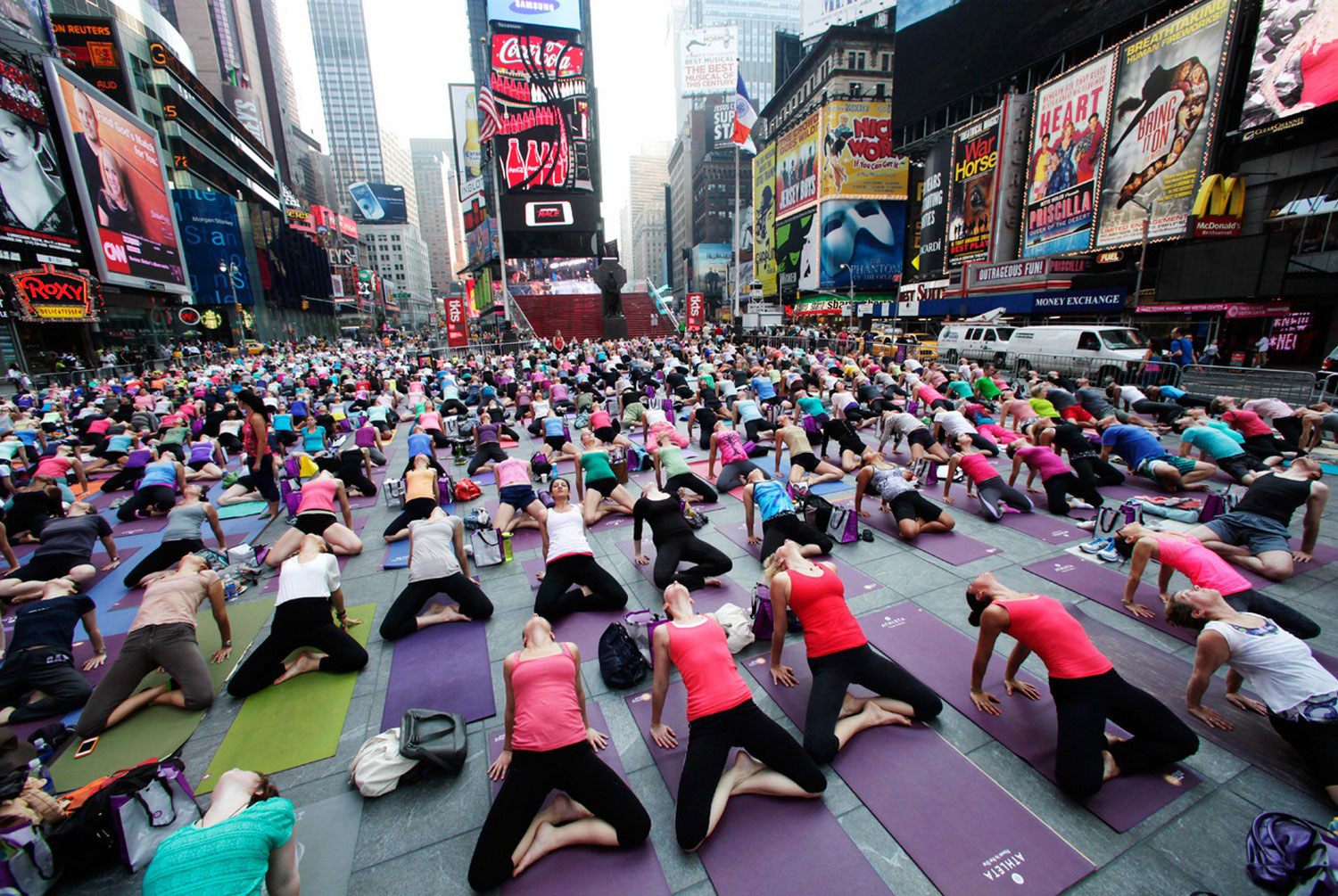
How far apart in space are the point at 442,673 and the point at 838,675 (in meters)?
3.48

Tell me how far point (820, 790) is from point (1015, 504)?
20.4 feet

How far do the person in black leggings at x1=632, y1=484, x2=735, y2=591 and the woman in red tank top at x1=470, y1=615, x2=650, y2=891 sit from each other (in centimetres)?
276

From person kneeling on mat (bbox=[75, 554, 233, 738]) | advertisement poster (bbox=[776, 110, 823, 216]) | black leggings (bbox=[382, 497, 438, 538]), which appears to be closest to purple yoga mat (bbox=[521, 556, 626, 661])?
black leggings (bbox=[382, 497, 438, 538])

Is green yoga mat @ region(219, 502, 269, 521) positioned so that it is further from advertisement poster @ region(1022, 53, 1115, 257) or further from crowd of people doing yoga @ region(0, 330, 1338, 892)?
advertisement poster @ region(1022, 53, 1115, 257)

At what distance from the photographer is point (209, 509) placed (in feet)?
22.2

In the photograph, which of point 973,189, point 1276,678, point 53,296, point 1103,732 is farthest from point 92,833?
point 973,189

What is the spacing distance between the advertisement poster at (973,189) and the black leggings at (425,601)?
128 ft

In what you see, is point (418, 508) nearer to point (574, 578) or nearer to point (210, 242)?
point (574, 578)

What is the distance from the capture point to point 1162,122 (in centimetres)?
2255

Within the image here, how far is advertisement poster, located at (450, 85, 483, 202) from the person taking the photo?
2653 inches

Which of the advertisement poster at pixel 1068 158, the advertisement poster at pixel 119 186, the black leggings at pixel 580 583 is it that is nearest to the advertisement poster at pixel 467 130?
the advertisement poster at pixel 119 186

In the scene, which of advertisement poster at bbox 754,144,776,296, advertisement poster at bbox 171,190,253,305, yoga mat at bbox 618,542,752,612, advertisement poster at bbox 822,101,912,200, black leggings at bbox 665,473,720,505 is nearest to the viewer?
yoga mat at bbox 618,542,752,612

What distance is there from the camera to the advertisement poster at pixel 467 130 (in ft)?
221

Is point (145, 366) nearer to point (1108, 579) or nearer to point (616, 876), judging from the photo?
point (616, 876)
